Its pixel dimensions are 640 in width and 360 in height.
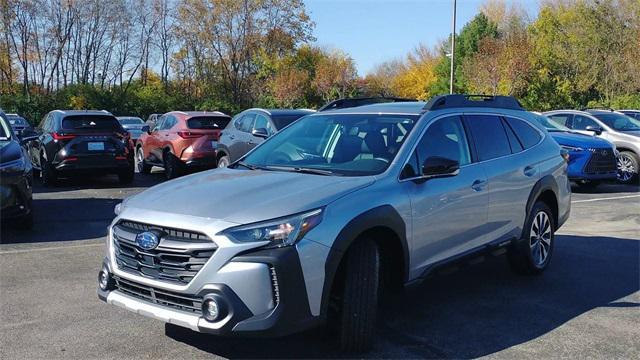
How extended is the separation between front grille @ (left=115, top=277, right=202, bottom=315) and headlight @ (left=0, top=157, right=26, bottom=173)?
4211 millimetres

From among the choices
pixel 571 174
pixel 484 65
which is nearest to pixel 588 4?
pixel 484 65

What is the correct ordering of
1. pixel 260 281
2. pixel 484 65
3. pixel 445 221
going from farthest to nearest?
pixel 484 65
pixel 445 221
pixel 260 281

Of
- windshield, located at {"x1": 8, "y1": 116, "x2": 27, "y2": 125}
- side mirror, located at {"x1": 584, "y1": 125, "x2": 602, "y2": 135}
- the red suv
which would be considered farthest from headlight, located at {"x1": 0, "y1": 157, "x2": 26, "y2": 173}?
windshield, located at {"x1": 8, "y1": 116, "x2": 27, "y2": 125}

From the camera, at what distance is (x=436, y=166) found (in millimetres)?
4570

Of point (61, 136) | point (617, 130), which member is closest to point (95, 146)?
point (61, 136)

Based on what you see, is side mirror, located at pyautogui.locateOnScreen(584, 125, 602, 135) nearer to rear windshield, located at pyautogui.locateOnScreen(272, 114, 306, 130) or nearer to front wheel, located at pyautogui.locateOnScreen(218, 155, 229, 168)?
rear windshield, located at pyautogui.locateOnScreen(272, 114, 306, 130)

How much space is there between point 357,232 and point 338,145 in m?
A: 1.27

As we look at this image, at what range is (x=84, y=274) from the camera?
623 cm

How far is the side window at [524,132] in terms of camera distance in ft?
20.3

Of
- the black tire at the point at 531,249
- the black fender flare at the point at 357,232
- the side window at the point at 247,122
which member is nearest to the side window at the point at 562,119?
the side window at the point at 247,122

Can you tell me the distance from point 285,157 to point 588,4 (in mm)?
45678

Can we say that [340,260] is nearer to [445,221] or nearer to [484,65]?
[445,221]

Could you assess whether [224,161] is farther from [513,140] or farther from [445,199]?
[445,199]

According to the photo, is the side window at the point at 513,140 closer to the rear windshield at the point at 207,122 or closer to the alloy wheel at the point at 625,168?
the rear windshield at the point at 207,122
